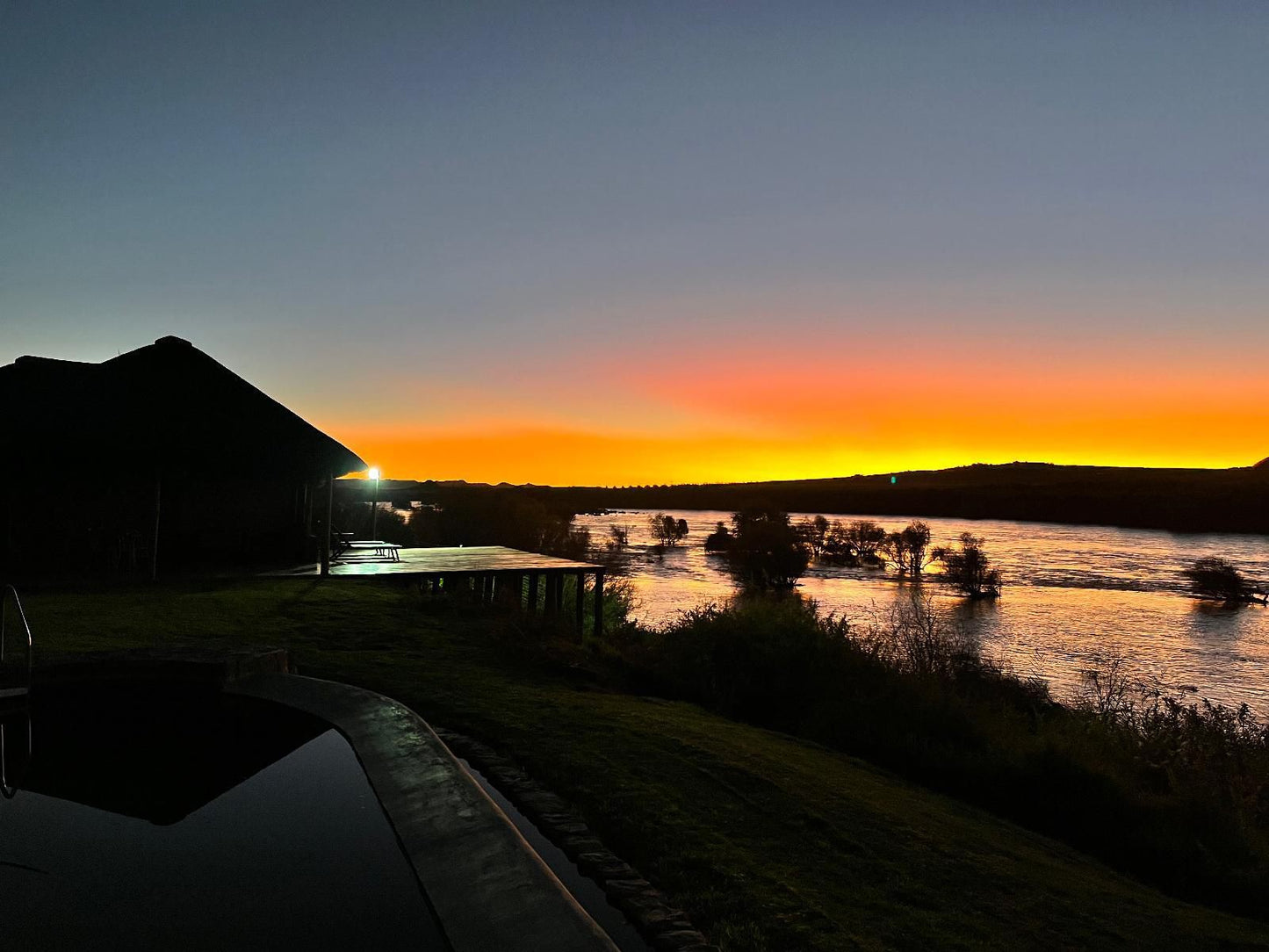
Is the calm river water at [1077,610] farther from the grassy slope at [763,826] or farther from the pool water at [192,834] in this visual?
the pool water at [192,834]

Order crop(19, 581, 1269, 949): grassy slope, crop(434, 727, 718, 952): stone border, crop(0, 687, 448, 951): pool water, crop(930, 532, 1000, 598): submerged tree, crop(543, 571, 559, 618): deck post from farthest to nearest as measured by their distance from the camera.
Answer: crop(930, 532, 1000, 598): submerged tree < crop(543, 571, 559, 618): deck post < crop(19, 581, 1269, 949): grassy slope < crop(0, 687, 448, 951): pool water < crop(434, 727, 718, 952): stone border

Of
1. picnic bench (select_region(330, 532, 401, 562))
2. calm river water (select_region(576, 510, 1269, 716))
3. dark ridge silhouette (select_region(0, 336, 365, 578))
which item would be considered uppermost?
dark ridge silhouette (select_region(0, 336, 365, 578))

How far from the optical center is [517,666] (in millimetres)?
11602

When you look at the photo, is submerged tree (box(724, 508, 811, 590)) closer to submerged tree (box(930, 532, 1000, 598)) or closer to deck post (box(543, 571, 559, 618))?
submerged tree (box(930, 532, 1000, 598))

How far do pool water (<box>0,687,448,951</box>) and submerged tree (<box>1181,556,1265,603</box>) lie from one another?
4143 cm

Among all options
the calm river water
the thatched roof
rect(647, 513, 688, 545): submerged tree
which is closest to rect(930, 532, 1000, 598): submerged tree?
the calm river water

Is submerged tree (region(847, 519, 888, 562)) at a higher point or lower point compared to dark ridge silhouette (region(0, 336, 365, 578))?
lower

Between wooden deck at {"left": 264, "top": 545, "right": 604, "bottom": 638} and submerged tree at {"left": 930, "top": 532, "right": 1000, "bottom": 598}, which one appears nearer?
wooden deck at {"left": 264, "top": 545, "right": 604, "bottom": 638}

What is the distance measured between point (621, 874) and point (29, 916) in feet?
10.7

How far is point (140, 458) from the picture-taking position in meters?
17.6

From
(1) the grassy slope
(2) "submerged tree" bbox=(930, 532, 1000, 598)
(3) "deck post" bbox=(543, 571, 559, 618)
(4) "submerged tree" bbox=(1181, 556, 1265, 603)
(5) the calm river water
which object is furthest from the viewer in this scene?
(2) "submerged tree" bbox=(930, 532, 1000, 598)

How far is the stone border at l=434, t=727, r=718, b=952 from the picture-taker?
4297 millimetres

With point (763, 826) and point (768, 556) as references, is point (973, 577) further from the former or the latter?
point (763, 826)

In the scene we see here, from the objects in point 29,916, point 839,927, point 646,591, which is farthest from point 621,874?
point 646,591
